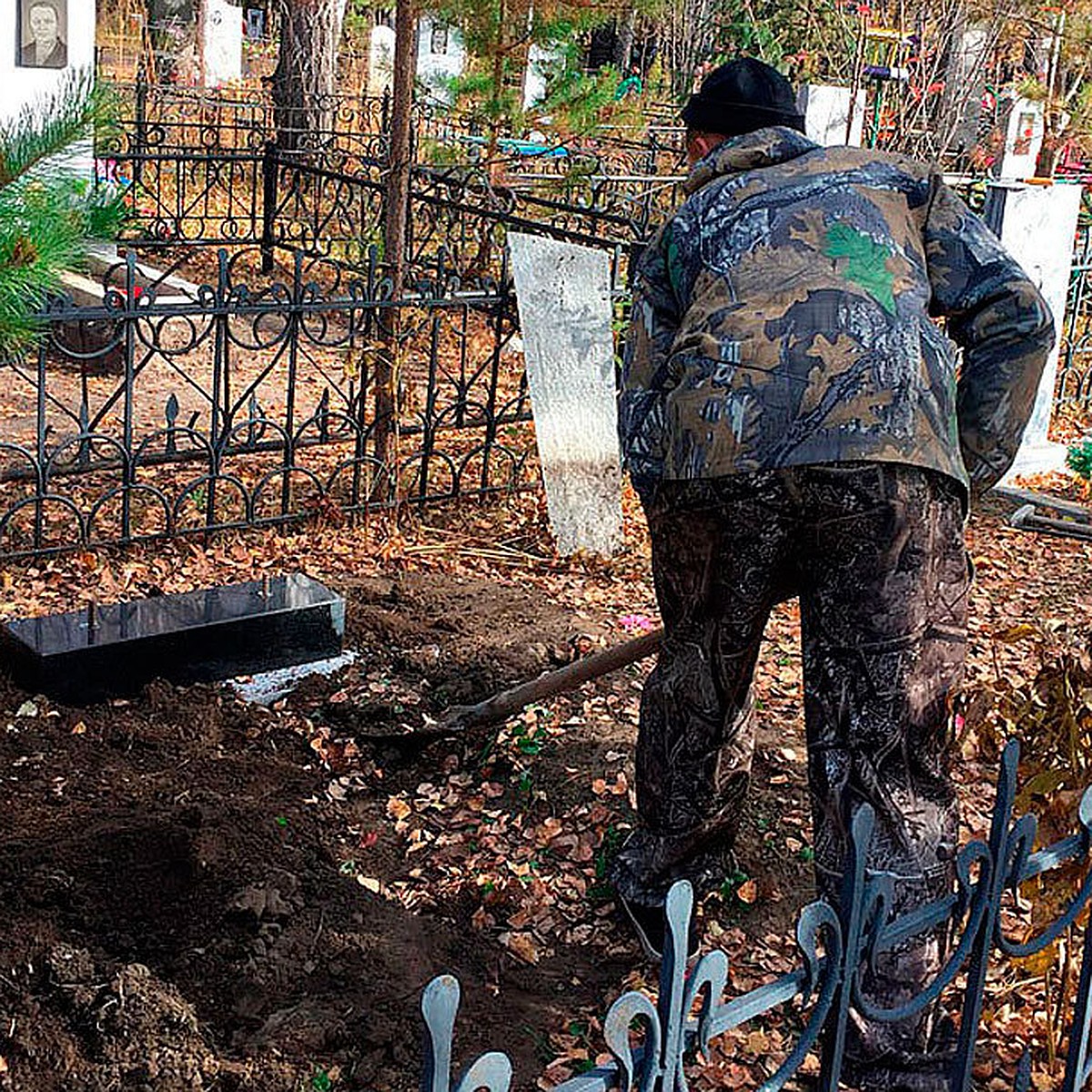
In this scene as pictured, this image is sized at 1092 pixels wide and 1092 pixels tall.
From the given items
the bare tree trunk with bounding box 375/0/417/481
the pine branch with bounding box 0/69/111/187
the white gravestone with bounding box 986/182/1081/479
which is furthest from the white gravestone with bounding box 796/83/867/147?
the pine branch with bounding box 0/69/111/187

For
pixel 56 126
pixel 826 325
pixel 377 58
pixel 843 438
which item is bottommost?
pixel 843 438

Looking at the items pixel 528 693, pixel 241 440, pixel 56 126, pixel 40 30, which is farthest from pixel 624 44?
pixel 56 126

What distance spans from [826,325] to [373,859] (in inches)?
67.8

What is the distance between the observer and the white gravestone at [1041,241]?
23.1 ft

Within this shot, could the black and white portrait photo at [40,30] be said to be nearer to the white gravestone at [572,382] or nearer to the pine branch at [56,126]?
the white gravestone at [572,382]

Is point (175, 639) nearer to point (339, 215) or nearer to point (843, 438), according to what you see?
point (843, 438)

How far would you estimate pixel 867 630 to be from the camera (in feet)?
9.27

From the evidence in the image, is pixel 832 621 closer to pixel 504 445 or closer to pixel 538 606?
pixel 538 606

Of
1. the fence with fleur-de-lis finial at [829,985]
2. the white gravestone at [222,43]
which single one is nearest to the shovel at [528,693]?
the fence with fleur-de-lis finial at [829,985]

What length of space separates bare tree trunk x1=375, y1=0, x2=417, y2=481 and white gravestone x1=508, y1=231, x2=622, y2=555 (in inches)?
20.5

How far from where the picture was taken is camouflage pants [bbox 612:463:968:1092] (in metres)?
2.78

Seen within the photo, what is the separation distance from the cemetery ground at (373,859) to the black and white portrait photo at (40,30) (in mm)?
5261

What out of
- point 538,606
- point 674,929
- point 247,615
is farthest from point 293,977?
point 538,606

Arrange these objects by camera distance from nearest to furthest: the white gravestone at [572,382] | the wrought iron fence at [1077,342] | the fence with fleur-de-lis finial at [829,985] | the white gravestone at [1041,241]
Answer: the fence with fleur-de-lis finial at [829,985], the white gravestone at [572,382], the white gravestone at [1041,241], the wrought iron fence at [1077,342]
